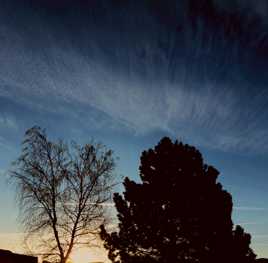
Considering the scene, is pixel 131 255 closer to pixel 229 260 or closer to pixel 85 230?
pixel 85 230

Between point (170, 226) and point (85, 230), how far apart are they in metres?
5.71

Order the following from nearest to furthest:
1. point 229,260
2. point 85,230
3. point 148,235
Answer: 1. point 229,260
2. point 148,235
3. point 85,230

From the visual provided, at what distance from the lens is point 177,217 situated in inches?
635

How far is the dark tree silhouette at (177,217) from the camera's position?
15578mm

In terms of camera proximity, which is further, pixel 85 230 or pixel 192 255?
pixel 85 230

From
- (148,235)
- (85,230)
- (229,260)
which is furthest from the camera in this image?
(85,230)

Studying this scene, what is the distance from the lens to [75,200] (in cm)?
1923

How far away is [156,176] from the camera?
17609 mm

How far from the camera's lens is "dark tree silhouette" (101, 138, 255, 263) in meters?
15.6

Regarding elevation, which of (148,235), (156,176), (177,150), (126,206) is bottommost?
(148,235)

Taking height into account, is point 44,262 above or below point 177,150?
below

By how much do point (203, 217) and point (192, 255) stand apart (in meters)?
1.96

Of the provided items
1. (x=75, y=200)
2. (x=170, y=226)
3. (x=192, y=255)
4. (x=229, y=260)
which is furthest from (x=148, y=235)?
(x=75, y=200)

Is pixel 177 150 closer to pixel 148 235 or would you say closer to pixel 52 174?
pixel 148 235
